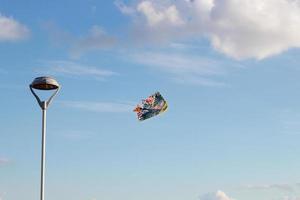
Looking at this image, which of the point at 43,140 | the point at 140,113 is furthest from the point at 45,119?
the point at 140,113

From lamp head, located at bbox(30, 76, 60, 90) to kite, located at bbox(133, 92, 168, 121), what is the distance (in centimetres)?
719

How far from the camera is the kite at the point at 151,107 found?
3580 inches

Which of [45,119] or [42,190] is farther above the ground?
[45,119]

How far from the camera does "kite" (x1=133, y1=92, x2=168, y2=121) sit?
90.9 metres

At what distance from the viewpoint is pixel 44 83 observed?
87.4 metres

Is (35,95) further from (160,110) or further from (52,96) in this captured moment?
(160,110)

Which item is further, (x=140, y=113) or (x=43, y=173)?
(x=140, y=113)

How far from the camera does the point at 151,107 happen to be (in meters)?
91.7

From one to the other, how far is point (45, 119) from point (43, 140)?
1793 millimetres

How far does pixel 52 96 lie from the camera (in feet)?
290

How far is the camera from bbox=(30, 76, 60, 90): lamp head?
87.4 metres

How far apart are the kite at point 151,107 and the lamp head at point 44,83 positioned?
7194mm

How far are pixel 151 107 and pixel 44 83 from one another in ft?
30.1

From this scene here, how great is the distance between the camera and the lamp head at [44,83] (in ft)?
287
